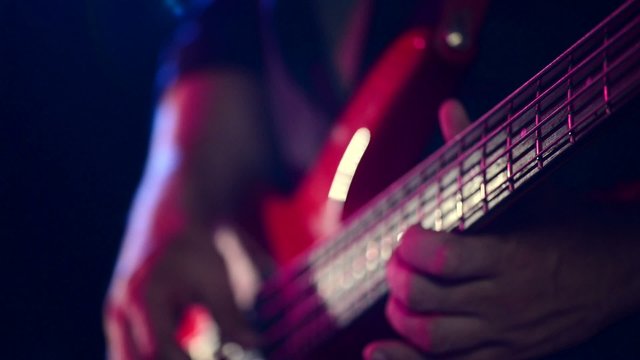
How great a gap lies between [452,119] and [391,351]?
0.21 metres

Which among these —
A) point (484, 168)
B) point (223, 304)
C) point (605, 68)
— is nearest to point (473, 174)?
point (484, 168)

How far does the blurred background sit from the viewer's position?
2.96 ft

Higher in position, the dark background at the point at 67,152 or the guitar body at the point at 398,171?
the dark background at the point at 67,152

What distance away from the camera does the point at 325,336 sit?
570mm

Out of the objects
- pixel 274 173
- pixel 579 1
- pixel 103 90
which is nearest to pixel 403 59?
pixel 579 1

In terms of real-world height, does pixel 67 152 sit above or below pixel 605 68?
above

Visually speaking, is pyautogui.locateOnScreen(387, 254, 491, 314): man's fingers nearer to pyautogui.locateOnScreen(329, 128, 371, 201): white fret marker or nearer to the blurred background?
pyautogui.locateOnScreen(329, 128, 371, 201): white fret marker

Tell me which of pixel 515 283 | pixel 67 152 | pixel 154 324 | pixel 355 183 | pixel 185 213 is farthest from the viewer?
pixel 67 152

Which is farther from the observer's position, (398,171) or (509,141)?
(398,171)

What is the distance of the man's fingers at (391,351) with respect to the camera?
491mm

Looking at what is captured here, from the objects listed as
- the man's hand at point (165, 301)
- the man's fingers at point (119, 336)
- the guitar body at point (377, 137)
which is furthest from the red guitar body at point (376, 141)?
the man's fingers at point (119, 336)

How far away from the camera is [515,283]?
44cm

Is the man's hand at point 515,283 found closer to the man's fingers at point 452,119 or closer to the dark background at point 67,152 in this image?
the man's fingers at point 452,119

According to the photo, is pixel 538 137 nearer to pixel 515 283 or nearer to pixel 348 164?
pixel 515 283
